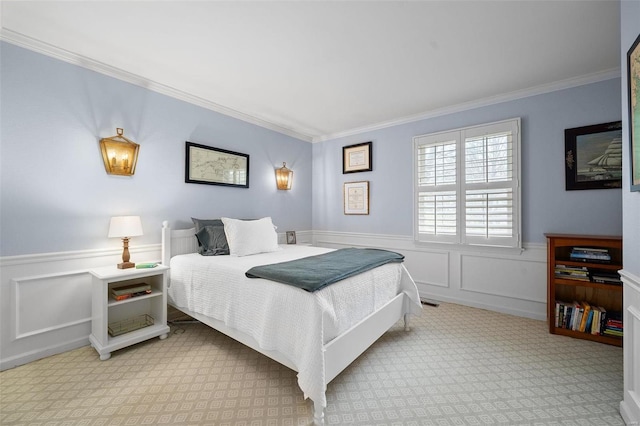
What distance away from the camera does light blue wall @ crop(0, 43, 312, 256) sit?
86.0 inches

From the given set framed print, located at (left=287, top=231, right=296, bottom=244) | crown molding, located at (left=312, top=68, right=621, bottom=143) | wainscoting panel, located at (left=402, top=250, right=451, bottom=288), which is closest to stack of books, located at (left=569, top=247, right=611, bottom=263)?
wainscoting panel, located at (left=402, top=250, right=451, bottom=288)

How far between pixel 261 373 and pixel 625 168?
Result: 276 cm

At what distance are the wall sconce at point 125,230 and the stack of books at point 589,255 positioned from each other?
4205 mm

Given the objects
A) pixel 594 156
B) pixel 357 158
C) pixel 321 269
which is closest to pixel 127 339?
pixel 321 269

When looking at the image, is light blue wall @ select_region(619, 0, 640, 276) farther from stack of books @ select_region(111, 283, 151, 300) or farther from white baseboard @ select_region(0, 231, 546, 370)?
stack of books @ select_region(111, 283, 151, 300)

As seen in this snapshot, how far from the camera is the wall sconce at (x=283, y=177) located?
4398mm

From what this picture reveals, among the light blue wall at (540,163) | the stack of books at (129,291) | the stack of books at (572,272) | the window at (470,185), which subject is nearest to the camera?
the stack of books at (129,291)

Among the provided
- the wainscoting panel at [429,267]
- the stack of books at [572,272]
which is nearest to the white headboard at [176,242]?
the wainscoting panel at [429,267]

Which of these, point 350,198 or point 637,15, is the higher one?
point 637,15

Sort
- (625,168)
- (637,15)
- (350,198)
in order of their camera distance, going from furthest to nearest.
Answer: (350,198) → (625,168) → (637,15)

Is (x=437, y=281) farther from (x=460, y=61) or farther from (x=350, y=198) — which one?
(x=460, y=61)

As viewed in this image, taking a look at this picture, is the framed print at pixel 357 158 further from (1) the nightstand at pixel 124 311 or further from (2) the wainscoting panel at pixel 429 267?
(1) the nightstand at pixel 124 311

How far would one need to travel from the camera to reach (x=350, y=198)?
4.61 metres

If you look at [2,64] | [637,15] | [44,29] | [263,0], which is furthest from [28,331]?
[637,15]
